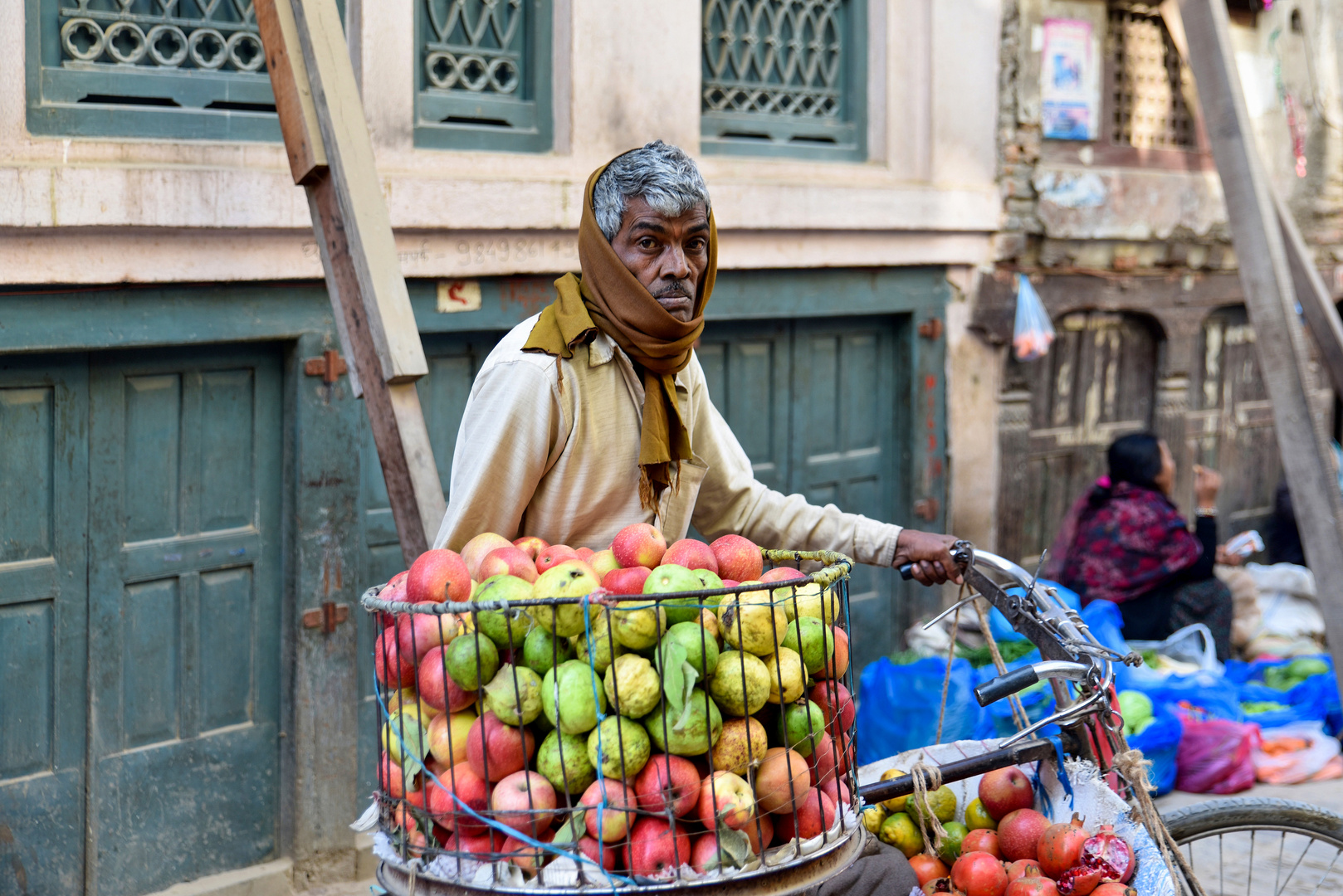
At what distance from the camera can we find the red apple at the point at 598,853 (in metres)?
1.85

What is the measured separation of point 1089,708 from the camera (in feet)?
8.85

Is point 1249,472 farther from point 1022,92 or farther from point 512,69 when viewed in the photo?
point 512,69

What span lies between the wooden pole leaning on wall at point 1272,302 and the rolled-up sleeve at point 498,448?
4.02 meters

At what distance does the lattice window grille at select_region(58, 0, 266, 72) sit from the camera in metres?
4.05

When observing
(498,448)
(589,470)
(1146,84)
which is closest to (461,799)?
(498,448)

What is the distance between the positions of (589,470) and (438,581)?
71 cm

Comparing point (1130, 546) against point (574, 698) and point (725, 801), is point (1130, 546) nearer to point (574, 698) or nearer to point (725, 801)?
point (725, 801)

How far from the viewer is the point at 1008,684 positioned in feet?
8.25

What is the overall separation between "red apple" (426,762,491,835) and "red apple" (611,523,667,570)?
42cm

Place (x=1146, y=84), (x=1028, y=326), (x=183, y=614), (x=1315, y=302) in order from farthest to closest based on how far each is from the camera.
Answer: (x=1146, y=84) < (x=1028, y=326) < (x=1315, y=302) < (x=183, y=614)

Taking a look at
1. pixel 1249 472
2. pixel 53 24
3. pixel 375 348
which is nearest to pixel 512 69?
pixel 53 24

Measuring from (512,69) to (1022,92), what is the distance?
9.63 ft

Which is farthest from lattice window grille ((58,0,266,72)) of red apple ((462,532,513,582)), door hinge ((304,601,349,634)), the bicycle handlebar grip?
the bicycle handlebar grip

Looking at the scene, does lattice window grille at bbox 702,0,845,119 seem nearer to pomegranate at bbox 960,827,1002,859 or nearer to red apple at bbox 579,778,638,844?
pomegranate at bbox 960,827,1002,859
